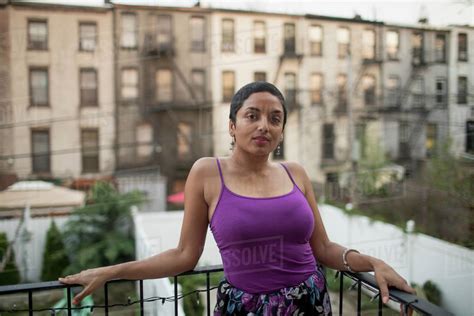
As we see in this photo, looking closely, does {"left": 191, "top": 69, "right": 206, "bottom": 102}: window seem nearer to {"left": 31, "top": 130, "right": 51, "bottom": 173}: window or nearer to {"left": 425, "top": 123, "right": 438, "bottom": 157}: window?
{"left": 31, "top": 130, "right": 51, "bottom": 173}: window

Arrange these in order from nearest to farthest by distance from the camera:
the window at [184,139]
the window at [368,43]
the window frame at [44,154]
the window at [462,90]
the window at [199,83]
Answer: the window at [462,90] → the window frame at [44,154] → the window at [368,43] → the window at [199,83] → the window at [184,139]

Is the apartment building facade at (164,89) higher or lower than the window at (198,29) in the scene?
lower

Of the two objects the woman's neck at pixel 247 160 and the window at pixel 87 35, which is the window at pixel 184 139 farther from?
the woman's neck at pixel 247 160

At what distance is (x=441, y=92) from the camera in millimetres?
8602

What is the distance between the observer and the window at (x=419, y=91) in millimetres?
9172

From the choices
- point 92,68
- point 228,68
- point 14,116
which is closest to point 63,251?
point 14,116

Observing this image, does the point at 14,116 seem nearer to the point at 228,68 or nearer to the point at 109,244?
the point at 109,244

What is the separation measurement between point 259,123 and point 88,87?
8.67m

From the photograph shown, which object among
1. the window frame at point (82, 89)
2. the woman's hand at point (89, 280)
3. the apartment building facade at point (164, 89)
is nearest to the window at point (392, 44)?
the apartment building facade at point (164, 89)

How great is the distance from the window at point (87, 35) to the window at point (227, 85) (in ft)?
9.67

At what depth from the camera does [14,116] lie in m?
8.10

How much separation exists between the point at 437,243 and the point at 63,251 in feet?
22.2

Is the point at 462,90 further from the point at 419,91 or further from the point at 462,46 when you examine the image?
the point at 419,91

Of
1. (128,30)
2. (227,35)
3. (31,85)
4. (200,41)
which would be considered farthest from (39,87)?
(227,35)
